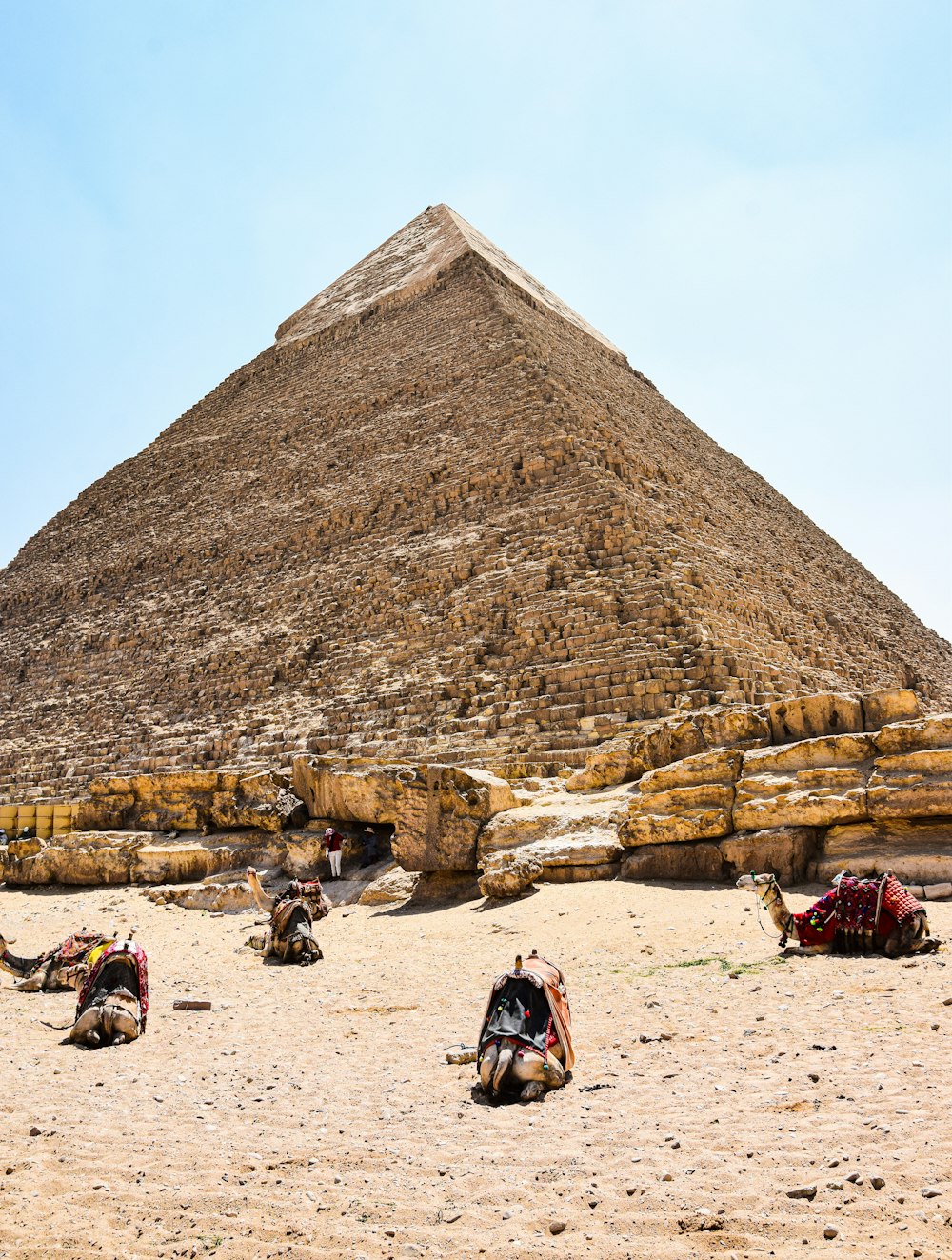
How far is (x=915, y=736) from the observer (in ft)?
18.7

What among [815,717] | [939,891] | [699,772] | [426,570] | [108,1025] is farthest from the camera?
A: [426,570]

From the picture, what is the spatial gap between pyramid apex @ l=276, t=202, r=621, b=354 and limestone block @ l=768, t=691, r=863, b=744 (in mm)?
23683

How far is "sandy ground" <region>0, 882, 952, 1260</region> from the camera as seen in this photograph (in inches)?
81.0

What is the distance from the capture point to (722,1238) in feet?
6.32

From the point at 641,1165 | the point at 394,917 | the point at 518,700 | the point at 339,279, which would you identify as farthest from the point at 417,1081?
the point at 339,279

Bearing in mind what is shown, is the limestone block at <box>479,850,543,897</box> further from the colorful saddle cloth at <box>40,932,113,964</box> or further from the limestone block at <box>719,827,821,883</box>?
the colorful saddle cloth at <box>40,932,113,964</box>

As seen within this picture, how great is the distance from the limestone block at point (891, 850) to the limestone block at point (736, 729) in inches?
51.2

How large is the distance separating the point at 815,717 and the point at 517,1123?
15.1 ft

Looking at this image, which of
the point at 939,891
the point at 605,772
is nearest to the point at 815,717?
the point at 939,891

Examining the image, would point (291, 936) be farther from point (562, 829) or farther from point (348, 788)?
point (348, 788)

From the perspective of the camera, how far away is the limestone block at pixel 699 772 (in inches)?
254

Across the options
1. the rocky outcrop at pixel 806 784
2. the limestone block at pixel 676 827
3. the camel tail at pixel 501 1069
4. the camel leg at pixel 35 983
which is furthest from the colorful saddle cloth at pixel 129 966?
the rocky outcrop at pixel 806 784

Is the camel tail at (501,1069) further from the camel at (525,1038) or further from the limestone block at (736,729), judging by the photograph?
the limestone block at (736,729)

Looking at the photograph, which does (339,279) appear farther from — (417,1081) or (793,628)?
(417,1081)
